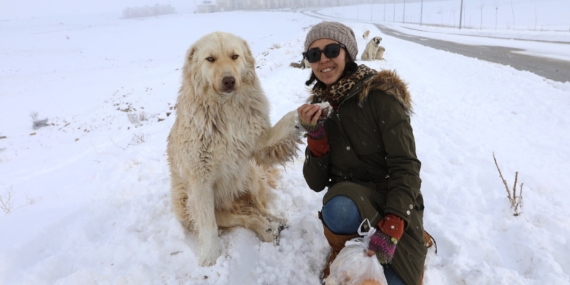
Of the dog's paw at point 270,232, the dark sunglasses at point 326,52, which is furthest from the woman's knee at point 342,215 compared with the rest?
the dark sunglasses at point 326,52

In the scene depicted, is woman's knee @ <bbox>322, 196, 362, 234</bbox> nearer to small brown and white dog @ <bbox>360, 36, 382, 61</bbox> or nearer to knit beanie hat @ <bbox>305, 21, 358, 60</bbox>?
knit beanie hat @ <bbox>305, 21, 358, 60</bbox>

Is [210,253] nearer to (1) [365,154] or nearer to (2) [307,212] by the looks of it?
(2) [307,212]

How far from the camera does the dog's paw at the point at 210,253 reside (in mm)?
2576

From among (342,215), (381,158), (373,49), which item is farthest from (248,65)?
(373,49)

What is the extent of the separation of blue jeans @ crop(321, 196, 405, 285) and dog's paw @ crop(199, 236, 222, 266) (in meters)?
1.15

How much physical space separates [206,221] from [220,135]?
2.58ft

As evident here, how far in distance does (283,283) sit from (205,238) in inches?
33.3

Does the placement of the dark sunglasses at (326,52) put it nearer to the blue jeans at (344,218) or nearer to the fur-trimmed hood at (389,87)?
the fur-trimmed hood at (389,87)

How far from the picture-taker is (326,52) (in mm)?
2020

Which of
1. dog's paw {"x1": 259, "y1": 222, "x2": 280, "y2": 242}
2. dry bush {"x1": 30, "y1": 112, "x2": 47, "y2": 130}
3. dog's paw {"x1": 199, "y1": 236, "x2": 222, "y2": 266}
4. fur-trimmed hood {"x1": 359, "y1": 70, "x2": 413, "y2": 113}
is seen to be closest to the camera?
fur-trimmed hood {"x1": 359, "y1": 70, "x2": 413, "y2": 113}

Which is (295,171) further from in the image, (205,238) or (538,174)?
(538,174)

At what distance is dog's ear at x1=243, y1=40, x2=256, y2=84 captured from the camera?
278cm

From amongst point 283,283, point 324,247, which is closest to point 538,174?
point 324,247

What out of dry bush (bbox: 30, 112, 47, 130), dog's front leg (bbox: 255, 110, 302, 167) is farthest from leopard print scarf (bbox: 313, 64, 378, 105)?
dry bush (bbox: 30, 112, 47, 130)
